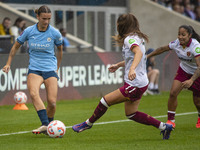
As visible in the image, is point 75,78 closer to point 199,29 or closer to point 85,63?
point 85,63

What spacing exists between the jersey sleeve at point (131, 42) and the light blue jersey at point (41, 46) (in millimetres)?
1639

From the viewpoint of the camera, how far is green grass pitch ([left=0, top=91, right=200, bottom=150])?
25.5 feet

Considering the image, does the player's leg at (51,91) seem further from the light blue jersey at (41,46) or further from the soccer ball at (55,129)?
the soccer ball at (55,129)

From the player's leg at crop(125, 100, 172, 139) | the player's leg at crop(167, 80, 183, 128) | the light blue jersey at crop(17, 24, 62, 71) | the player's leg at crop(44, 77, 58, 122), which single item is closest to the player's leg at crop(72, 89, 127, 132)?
the player's leg at crop(125, 100, 172, 139)

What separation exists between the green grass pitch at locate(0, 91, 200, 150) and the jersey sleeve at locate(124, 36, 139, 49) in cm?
148

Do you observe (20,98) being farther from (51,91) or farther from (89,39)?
(89,39)

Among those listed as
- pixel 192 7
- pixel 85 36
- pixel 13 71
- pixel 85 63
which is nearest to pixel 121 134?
pixel 13 71

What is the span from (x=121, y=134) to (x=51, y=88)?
1458 mm

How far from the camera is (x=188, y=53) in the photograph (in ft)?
30.7

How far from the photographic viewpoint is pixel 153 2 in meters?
24.2

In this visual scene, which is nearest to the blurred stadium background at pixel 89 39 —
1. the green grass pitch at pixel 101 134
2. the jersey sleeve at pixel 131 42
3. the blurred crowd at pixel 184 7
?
the blurred crowd at pixel 184 7

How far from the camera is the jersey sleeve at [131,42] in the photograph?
24.9 feet

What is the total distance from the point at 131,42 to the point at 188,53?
6.84ft

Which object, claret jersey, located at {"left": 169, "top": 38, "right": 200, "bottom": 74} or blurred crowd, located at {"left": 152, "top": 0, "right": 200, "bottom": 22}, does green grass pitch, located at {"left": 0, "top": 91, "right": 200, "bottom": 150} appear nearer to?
claret jersey, located at {"left": 169, "top": 38, "right": 200, "bottom": 74}
